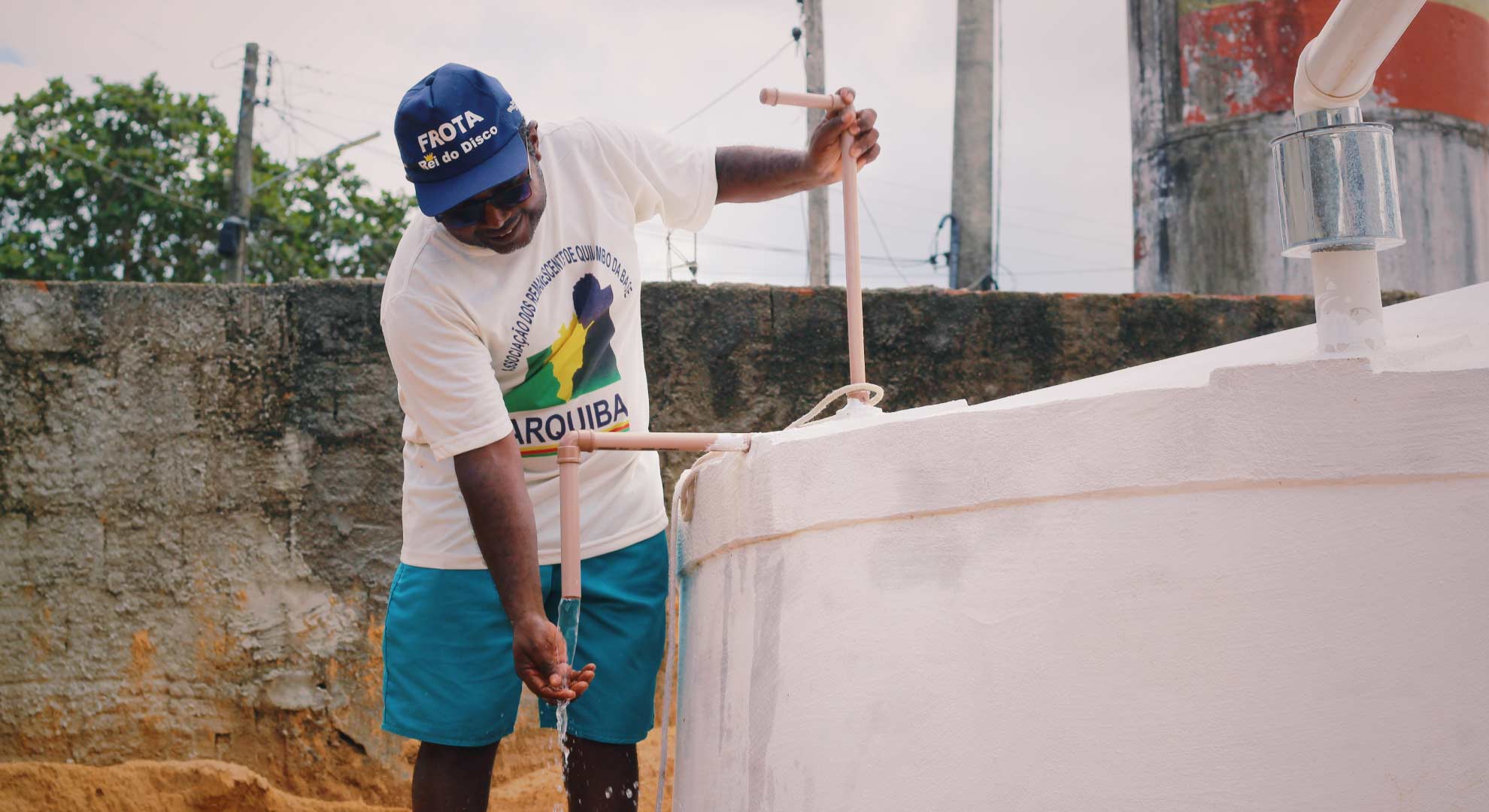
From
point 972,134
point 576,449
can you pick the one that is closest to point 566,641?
point 576,449

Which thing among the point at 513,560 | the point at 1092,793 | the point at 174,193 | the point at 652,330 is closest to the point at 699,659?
the point at 513,560

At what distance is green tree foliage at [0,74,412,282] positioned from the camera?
62.7 ft

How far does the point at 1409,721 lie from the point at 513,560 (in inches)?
55.1

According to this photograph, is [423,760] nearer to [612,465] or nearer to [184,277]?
[612,465]

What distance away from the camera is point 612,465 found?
8.18ft

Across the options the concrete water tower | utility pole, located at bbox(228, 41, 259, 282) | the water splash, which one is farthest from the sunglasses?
utility pole, located at bbox(228, 41, 259, 282)

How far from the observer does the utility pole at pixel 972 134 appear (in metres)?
10.0

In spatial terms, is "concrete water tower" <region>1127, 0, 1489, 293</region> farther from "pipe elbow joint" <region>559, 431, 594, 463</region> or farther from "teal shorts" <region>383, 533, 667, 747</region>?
"pipe elbow joint" <region>559, 431, 594, 463</region>

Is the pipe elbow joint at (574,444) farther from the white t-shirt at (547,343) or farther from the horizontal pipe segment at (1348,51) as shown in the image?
the horizontal pipe segment at (1348,51)

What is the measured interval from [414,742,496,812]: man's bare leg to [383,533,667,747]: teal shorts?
0.04m

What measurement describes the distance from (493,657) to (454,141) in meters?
0.96

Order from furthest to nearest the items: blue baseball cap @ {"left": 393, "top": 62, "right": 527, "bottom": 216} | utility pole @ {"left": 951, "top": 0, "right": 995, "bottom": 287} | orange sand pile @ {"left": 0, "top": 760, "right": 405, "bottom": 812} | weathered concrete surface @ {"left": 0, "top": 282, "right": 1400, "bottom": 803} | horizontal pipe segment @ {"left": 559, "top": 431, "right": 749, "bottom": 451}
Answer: utility pole @ {"left": 951, "top": 0, "right": 995, "bottom": 287} → weathered concrete surface @ {"left": 0, "top": 282, "right": 1400, "bottom": 803} → orange sand pile @ {"left": 0, "top": 760, "right": 405, "bottom": 812} → blue baseball cap @ {"left": 393, "top": 62, "right": 527, "bottom": 216} → horizontal pipe segment @ {"left": 559, "top": 431, "right": 749, "bottom": 451}

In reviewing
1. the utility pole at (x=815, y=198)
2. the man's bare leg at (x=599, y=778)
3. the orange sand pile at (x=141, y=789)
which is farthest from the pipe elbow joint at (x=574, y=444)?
the utility pole at (x=815, y=198)

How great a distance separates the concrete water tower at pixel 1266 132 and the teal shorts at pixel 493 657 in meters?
6.80
